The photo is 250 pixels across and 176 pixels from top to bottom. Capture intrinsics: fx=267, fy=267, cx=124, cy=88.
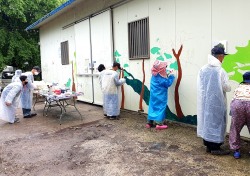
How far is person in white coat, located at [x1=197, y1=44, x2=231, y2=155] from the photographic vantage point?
387 cm

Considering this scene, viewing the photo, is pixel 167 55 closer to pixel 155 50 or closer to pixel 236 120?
pixel 155 50

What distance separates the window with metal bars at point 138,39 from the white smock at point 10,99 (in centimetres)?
311

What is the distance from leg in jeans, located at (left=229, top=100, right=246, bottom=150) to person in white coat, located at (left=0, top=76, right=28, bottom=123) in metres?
5.37

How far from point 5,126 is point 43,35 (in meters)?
7.61

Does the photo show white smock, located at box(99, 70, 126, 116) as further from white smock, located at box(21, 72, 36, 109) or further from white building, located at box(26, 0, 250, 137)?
white smock, located at box(21, 72, 36, 109)

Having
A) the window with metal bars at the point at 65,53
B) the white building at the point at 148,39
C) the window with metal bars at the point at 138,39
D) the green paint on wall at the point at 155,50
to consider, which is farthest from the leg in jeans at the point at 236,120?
the window with metal bars at the point at 65,53

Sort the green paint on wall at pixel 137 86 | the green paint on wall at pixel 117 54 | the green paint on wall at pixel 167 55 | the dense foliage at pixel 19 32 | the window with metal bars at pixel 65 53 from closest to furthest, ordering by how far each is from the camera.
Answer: the green paint on wall at pixel 167 55, the green paint on wall at pixel 137 86, the green paint on wall at pixel 117 54, the window with metal bars at pixel 65 53, the dense foliage at pixel 19 32

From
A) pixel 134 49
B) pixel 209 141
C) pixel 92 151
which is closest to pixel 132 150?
pixel 92 151

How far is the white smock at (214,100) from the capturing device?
152 inches

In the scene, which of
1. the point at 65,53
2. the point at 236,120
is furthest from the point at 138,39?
the point at 65,53

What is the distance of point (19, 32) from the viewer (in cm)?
1571

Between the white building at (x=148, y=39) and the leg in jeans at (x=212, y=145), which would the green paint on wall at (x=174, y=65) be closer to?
the white building at (x=148, y=39)

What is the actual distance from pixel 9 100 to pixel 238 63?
17.9 ft

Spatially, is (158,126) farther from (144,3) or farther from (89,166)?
(144,3)
